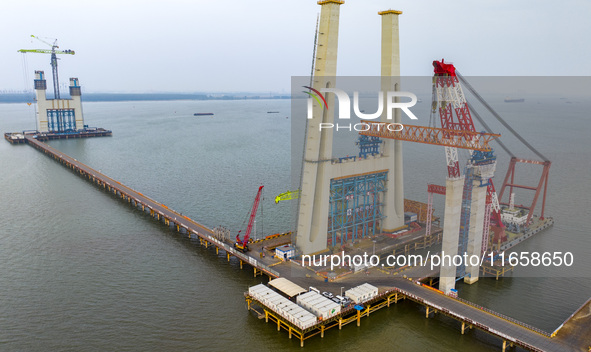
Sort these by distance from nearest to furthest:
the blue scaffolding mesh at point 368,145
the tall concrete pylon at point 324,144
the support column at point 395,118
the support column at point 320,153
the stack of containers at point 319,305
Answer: the stack of containers at point 319,305
the support column at point 320,153
the tall concrete pylon at point 324,144
the support column at point 395,118
the blue scaffolding mesh at point 368,145

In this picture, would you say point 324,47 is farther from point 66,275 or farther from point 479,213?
point 66,275

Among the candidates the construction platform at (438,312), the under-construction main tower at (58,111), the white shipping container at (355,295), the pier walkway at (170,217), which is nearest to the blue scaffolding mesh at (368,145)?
the construction platform at (438,312)

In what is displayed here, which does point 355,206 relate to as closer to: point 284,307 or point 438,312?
point 438,312

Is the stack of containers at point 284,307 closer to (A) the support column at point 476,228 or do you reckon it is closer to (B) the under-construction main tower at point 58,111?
(A) the support column at point 476,228

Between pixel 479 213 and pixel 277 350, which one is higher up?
pixel 479 213

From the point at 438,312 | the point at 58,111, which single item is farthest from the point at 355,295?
the point at 58,111

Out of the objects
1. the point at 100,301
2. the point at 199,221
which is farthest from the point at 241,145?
the point at 100,301

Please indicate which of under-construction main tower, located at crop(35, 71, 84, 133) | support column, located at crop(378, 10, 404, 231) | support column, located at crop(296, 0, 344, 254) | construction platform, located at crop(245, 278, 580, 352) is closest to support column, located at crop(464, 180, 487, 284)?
construction platform, located at crop(245, 278, 580, 352)
